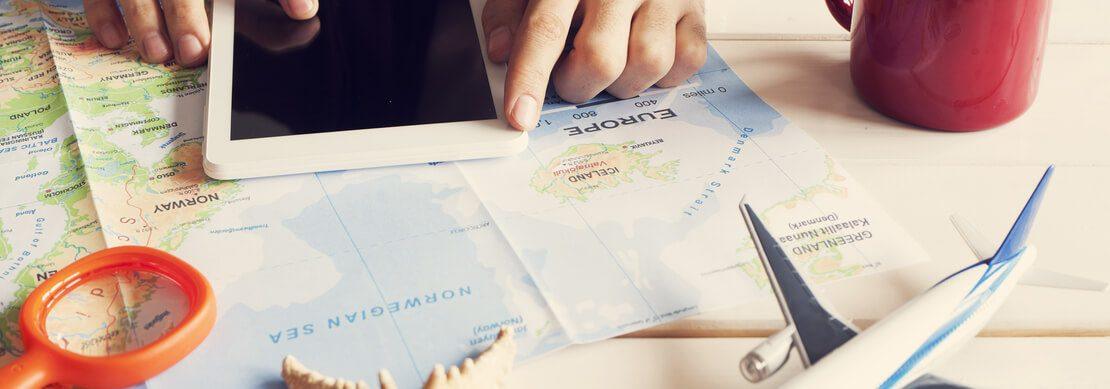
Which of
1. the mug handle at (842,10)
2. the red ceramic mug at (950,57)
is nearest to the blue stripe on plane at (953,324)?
the red ceramic mug at (950,57)

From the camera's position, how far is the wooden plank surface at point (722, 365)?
47 cm

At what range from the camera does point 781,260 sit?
0.50 meters

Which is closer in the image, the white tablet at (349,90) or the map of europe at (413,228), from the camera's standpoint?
the map of europe at (413,228)

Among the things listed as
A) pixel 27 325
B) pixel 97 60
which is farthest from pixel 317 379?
pixel 97 60

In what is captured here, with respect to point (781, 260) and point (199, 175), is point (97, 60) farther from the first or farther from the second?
point (781, 260)

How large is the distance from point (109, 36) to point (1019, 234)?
0.72 metres

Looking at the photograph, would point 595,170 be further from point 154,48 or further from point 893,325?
point 154,48

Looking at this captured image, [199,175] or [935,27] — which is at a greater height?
A: [935,27]

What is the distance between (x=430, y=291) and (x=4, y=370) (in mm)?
218

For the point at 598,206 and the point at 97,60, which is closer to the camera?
the point at 598,206

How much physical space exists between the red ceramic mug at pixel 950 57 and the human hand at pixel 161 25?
0.46 metres

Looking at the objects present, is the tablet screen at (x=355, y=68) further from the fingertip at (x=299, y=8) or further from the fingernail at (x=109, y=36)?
the fingernail at (x=109, y=36)

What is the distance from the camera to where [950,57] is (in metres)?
0.62

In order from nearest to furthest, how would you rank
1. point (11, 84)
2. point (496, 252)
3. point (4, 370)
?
point (4, 370) → point (496, 252) → point (11, 84)
